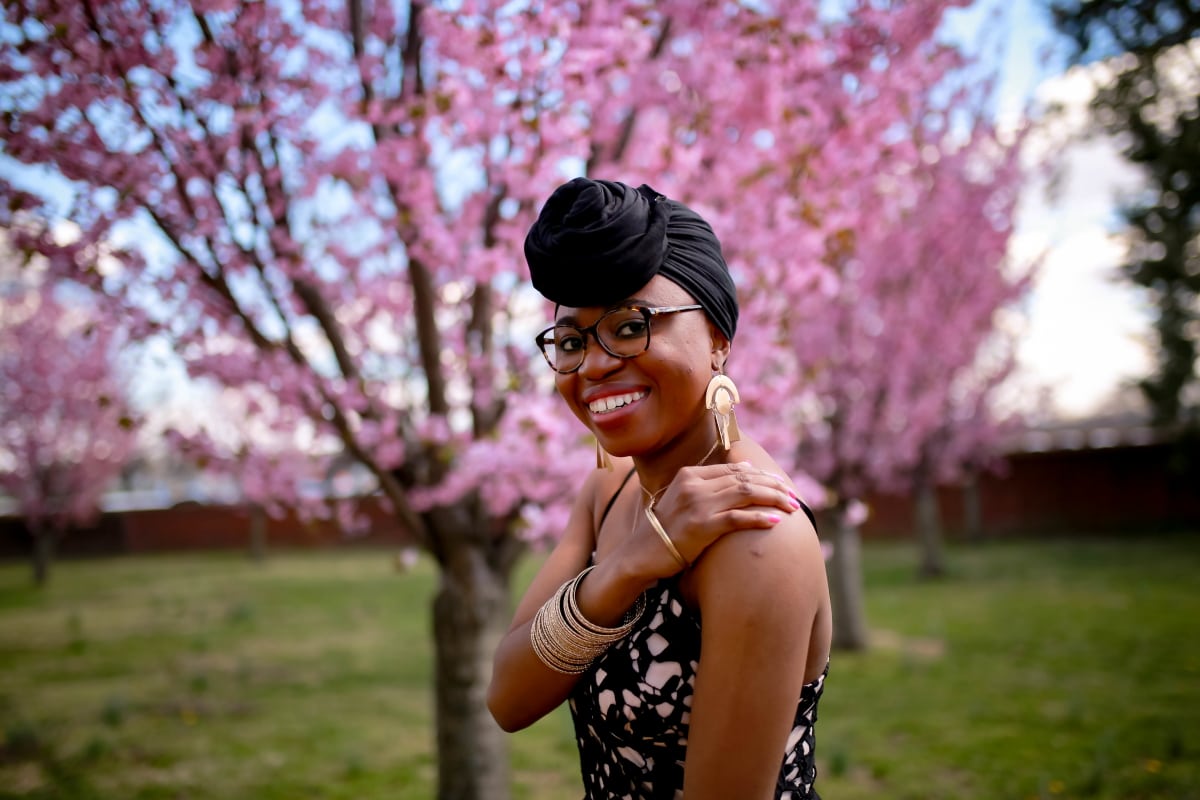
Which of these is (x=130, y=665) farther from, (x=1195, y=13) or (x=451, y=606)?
(x=1195, y=13)

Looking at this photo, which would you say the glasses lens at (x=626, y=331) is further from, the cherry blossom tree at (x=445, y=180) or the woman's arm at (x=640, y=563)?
the cherry blossom tree at (x=445, y=180)

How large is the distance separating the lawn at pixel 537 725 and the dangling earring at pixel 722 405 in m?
4.89

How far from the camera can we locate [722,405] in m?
1.55

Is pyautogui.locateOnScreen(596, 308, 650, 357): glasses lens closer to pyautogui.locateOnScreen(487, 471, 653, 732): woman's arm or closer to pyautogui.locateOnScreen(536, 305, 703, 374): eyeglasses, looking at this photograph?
pyautogui.locateOnScreen(536, 305, 703, 374): eyeglasses

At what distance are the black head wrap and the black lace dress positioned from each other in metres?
0.50

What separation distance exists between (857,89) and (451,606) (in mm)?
3565

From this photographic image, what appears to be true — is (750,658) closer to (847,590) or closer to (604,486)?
(604,486)

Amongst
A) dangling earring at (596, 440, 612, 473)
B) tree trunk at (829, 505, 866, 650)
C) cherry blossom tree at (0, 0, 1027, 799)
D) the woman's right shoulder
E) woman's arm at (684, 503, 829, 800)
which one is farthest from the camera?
tree trunk at (829, 505, 866, 650)

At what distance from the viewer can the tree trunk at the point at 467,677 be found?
4.40 m

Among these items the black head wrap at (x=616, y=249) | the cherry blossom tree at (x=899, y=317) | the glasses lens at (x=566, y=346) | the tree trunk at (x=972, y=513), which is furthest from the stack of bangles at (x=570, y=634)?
the tree trunk at (x=972, y=513)

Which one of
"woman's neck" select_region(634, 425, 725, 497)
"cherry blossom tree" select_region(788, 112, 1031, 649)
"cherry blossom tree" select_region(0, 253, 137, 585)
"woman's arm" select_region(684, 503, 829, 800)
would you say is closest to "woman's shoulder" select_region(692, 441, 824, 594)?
"woman's arm" select_region(684, 503, 829, 800)

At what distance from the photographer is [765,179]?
186 inches

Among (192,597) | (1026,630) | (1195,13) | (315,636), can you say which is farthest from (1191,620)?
(192,597)

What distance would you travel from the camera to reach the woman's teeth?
154 centimetres
